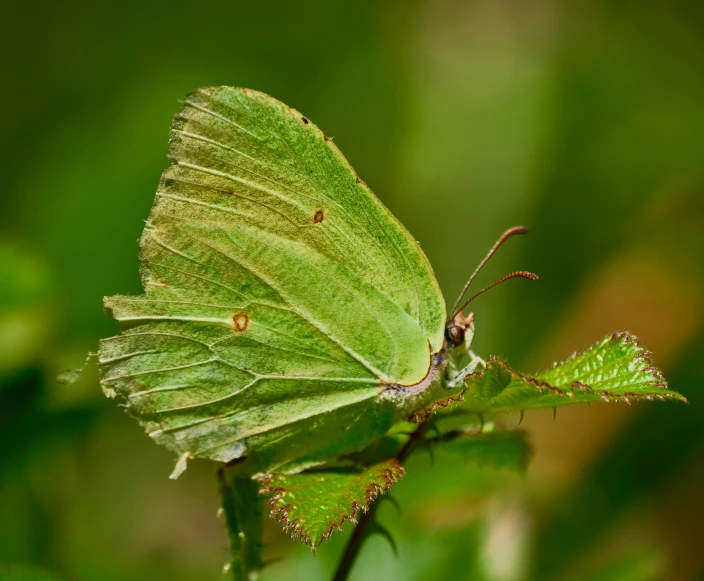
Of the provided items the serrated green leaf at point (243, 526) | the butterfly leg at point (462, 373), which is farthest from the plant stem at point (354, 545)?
the butterfly leg at point (462, 373)

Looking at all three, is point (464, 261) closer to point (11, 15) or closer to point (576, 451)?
point (576, 451)

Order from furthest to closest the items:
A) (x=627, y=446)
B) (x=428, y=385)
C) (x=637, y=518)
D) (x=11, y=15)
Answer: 1. (x=11, y=15)
2. (x=627, y=446)
3. (x=637, y=518)
4. (x=428, y=385)

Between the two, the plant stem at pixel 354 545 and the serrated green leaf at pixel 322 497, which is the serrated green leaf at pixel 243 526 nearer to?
the serrated green leaf at pixel 322 497

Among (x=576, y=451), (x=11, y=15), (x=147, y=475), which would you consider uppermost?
(x=11, y=15)

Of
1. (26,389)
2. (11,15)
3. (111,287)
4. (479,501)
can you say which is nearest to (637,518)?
(479,501)

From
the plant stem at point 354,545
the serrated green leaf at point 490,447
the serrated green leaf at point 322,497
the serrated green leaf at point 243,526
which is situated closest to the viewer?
the serrated green leaf at point 322,497

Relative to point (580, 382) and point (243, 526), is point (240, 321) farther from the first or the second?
point (580, 382)

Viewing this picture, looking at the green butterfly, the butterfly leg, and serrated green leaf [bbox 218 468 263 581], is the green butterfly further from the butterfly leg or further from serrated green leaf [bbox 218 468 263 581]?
serrated green leaf [bbox 218 468 263 581]

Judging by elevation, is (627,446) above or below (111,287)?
below

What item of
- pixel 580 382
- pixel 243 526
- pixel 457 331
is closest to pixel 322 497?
pixel 243 526
